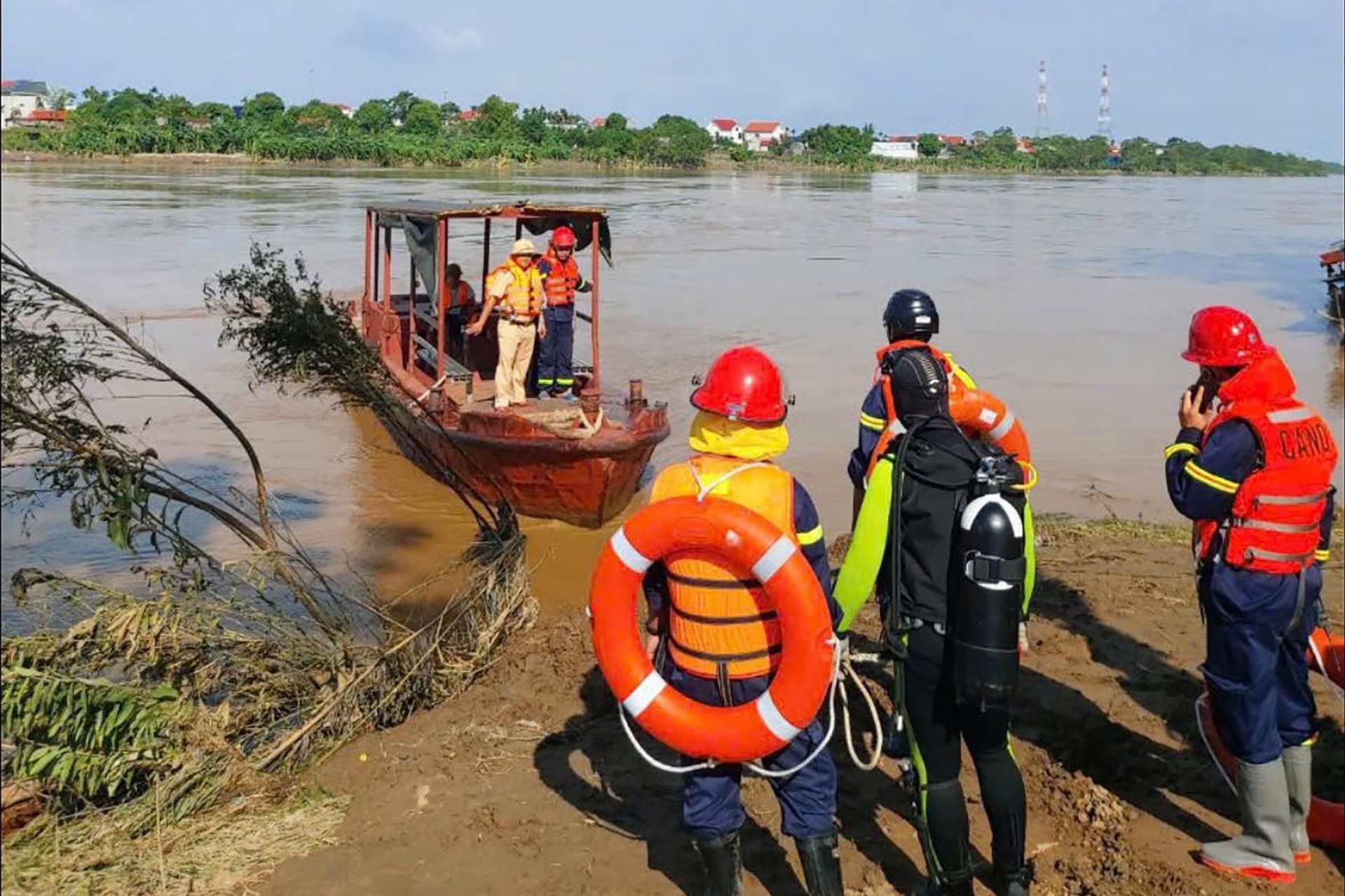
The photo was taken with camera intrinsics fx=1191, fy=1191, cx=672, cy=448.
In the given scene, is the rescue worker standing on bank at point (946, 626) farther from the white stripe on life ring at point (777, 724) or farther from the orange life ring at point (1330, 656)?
the orange life ring at point (1330, 656)

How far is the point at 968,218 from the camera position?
44656mm

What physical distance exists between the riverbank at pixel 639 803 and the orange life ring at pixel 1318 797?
0.07 m

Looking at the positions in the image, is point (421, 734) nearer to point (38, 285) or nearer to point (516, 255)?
point (38, 285)

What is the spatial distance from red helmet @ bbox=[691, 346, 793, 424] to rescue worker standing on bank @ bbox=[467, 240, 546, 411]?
5.92 meters

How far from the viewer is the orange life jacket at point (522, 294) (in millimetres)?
9008

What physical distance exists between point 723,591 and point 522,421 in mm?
5561

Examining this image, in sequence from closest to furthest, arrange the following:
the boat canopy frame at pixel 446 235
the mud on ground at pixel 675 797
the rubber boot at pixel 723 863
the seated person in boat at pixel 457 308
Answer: the rubber boot at pixel 723 863 → the mud on ground at pixel 675 797 → the boat canopy frame at pixel 446 235 → the seated person in boat at pixel 457 308

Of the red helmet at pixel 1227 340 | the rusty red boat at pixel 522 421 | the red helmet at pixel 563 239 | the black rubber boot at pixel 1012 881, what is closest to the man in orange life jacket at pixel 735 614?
the black rubber boot at pixel 1012 881

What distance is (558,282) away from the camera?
961 centimetres

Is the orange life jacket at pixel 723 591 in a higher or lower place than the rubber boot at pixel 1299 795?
higher

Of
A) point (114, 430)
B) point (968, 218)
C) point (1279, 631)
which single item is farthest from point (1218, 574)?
Result: point (968, 218)

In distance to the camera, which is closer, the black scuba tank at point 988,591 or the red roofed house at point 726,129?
the black scuba tank at point 988,591

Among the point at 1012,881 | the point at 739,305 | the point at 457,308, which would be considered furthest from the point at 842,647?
the point at 739,305

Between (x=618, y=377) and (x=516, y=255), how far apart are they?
6.68 meters
